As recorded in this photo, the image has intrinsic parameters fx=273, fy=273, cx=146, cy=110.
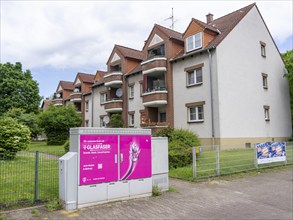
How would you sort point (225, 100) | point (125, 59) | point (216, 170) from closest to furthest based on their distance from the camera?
point (216, 170) → point (225, 100) → point (125, 59)

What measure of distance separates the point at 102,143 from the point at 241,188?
5.33 metres

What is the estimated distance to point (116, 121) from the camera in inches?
1155

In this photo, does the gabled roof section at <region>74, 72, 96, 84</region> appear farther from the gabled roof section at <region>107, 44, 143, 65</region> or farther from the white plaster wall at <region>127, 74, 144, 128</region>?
the white plaster wall at <region>127, 74, 144, 128</region>

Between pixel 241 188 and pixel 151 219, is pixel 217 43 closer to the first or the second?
pixel 241 188

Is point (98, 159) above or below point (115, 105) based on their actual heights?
below

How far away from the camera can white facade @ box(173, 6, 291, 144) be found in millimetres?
20641

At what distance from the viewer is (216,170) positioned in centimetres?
1127

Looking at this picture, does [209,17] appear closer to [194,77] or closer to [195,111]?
[194,77]

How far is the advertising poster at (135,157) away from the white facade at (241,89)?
12884 millimetres

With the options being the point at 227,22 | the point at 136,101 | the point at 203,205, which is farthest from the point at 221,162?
the point at 136,101

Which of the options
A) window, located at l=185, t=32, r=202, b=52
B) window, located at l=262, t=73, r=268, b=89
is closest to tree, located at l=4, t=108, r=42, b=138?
window, located at l=185, t=32, r=202, b=52

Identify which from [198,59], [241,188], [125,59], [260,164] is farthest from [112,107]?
[241,188]

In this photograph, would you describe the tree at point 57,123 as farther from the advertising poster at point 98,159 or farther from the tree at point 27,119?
the advertising poster at point 98,159

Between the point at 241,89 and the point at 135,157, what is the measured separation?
16832mm
